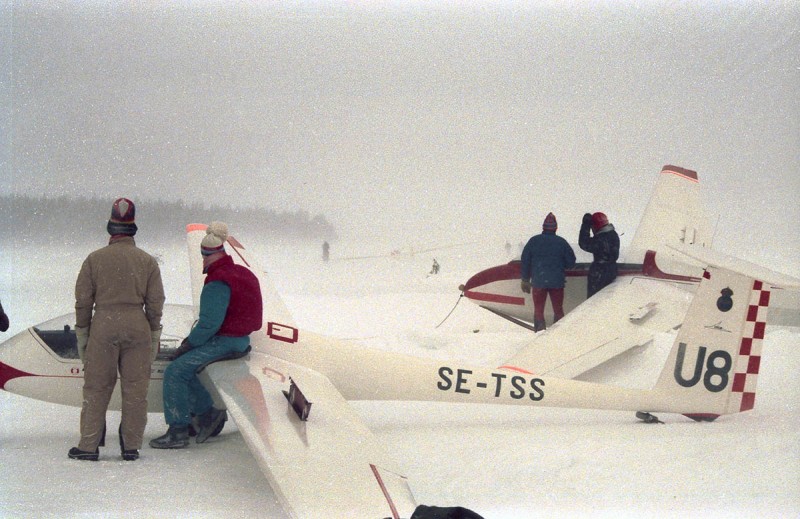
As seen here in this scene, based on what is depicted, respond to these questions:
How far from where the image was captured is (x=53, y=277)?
251 inches

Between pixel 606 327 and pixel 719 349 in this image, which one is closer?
pixel 719 349

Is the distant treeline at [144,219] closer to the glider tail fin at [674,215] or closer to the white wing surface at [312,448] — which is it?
the white wing surface at [312,448]

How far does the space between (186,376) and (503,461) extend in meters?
1.84

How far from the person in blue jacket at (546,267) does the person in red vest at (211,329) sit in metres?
3.78

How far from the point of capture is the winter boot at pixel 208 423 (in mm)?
3566

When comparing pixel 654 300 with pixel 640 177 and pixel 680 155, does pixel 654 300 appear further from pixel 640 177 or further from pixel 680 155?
pixel 640 177

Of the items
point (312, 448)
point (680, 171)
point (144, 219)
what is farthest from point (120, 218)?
point (680, 171)

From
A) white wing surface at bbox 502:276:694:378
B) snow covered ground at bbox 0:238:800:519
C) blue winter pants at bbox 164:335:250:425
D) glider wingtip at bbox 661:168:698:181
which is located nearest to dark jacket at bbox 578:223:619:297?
white wing surface at bbox 502:276:694:378

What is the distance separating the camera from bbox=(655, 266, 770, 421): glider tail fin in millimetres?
3779

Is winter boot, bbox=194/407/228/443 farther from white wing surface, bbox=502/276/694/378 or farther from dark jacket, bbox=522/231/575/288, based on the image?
dark jacket, bbox=522/231/575/288

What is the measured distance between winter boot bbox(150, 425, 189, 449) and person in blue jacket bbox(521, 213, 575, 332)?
419 centimetres

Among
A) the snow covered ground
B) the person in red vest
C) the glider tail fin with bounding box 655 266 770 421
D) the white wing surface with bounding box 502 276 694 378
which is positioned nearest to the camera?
the snow covered ground

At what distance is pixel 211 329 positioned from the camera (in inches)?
134

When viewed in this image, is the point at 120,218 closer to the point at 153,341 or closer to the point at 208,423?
the point at 153,341
